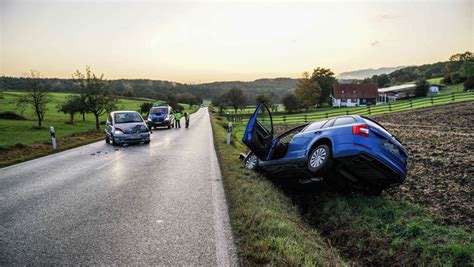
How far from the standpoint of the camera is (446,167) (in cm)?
949

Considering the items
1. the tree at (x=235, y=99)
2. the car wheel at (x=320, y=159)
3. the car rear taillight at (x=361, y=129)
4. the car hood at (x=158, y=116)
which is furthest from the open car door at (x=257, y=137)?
the tree at (x=235, y=99)

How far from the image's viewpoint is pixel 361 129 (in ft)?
20.8

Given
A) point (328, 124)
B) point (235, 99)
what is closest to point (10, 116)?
point (328, 124)

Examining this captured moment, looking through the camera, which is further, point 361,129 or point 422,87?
point 422,87

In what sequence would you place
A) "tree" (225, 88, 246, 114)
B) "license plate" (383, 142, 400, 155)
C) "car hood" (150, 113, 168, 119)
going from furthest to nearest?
"tree" (225, 88, 246, 114) < "car hood" (150, 113, 168, 119) < "license plate" (383, 142, 400, 155)

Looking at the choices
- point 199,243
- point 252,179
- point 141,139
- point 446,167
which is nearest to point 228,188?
point 252,179

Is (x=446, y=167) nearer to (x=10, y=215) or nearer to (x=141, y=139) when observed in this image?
(x=10, y=215)

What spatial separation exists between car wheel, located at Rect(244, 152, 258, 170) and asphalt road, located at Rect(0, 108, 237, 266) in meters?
0.90

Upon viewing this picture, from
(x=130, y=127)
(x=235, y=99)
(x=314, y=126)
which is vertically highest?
(x=235, y=99)

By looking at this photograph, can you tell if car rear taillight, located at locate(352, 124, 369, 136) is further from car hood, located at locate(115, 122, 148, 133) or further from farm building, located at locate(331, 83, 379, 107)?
farm building, located at locate(331, 83, 379, 107)

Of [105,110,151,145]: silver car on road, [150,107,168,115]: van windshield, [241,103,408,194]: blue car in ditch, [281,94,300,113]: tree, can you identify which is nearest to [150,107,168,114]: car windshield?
[150,107,168,115]: van windshield

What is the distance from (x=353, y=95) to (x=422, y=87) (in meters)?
21.2

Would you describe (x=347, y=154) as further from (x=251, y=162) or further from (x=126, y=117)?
(x=126, y=117)

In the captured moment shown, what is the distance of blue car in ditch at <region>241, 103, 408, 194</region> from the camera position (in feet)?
20.6
